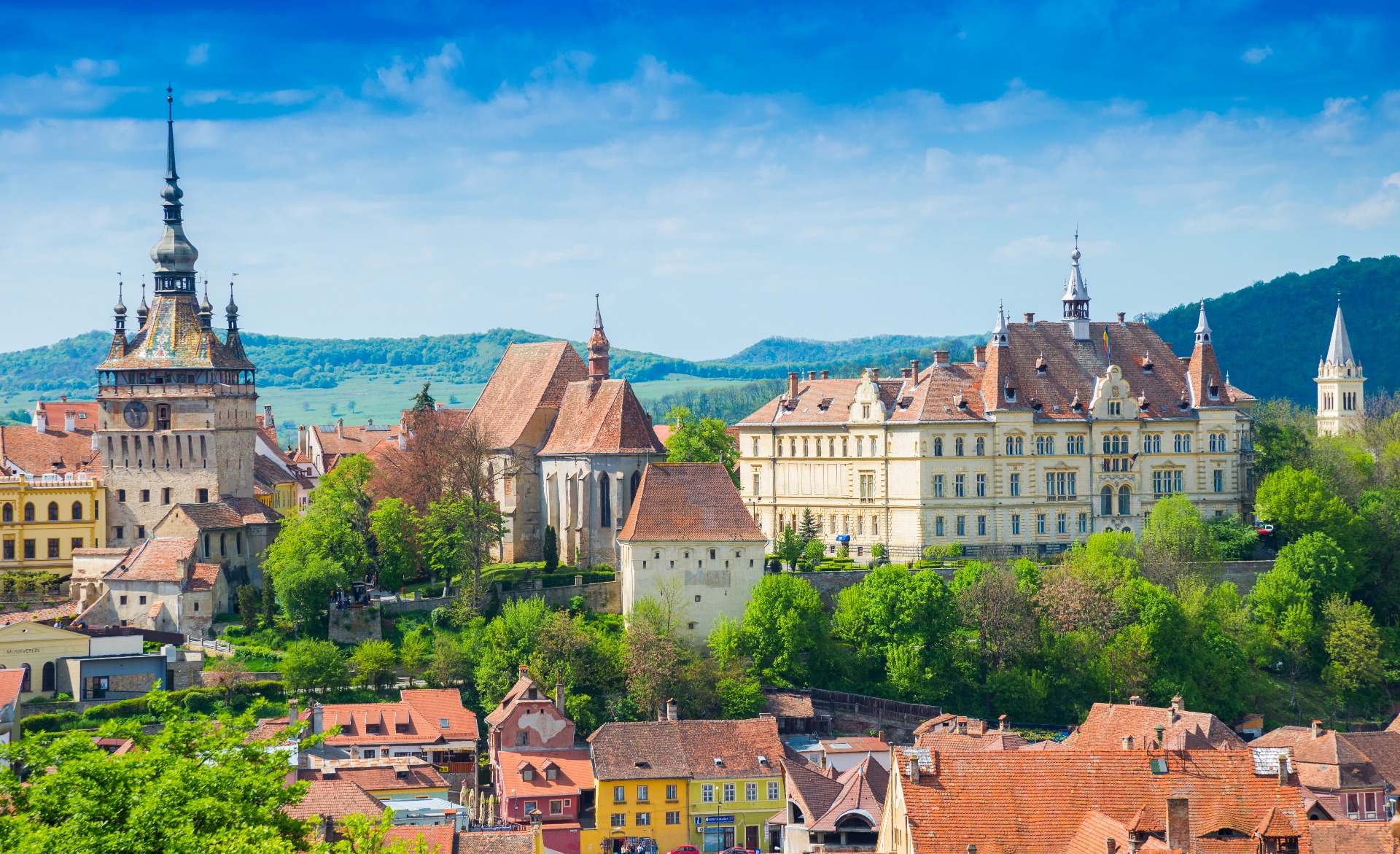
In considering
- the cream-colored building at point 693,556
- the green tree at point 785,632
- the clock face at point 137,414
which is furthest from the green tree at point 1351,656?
the clock face at point 137,414

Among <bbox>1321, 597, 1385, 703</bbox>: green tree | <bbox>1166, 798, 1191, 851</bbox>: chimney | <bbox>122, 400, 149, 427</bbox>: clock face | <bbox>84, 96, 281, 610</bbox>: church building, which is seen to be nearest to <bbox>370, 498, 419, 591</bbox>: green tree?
<bbox>84, 96, 281, 610</bbox>: church building

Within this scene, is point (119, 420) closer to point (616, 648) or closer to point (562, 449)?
point (562, 449)

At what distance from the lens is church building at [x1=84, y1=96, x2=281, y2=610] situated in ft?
342

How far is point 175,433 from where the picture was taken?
104375 millimetres

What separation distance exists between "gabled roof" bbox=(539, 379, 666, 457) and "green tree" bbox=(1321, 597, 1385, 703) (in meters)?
37.2

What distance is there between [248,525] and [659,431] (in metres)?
74.8

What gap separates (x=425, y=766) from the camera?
8062 centimetres

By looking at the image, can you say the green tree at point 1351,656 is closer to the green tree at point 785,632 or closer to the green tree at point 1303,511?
the green tree at point 1303,511

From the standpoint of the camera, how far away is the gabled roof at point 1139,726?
264 feet

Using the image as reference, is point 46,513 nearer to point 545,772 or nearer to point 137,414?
point 137,414

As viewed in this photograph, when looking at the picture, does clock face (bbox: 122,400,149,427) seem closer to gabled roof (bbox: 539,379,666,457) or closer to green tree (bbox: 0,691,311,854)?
gabled roof (bbox: 539,379,666,457)

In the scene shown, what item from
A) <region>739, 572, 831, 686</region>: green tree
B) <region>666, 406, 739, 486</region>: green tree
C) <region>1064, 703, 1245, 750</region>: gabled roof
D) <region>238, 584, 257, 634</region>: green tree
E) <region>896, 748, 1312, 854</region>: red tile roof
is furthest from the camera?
<region>666, 406, 739, 486</region>: green tree

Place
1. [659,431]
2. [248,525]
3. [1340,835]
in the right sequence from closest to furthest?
1. [1340,835]
2. [248,525]
3. [659,431]

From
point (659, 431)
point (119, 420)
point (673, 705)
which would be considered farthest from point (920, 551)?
point (659, 431)
